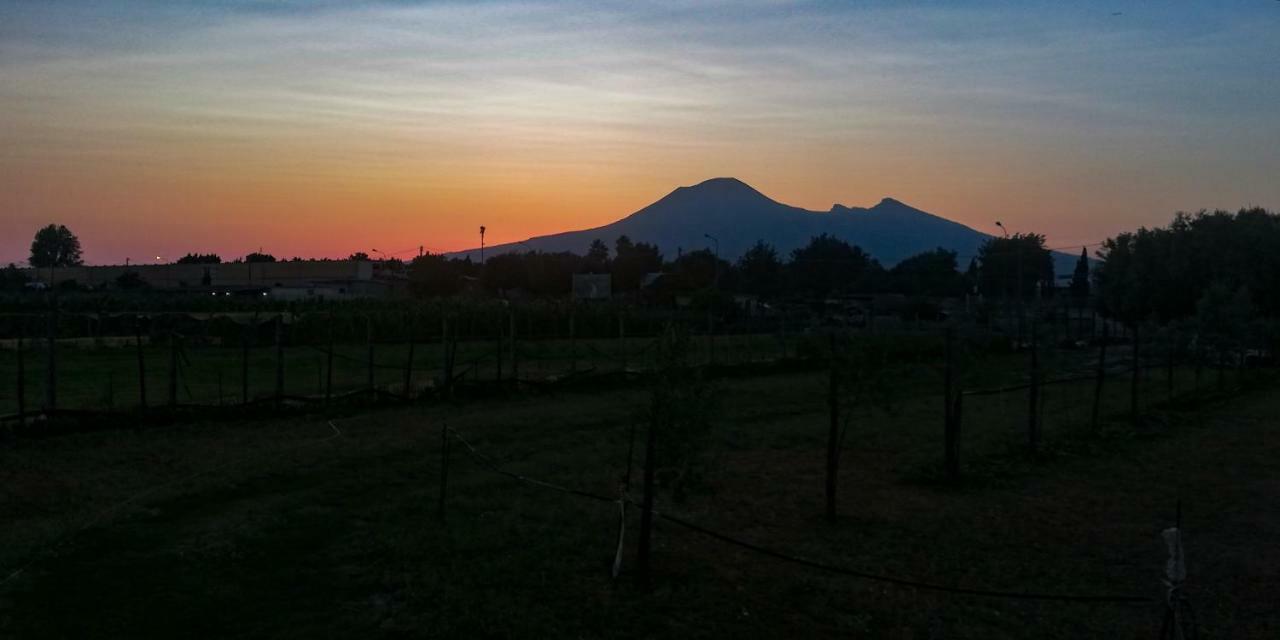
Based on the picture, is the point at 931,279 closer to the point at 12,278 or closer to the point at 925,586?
the point at 12,278

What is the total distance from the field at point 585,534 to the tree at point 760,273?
257ft

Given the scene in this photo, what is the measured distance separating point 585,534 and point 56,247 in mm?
115969

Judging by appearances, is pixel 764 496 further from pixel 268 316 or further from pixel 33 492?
pixel 268 316

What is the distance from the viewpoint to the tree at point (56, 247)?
10656 cm

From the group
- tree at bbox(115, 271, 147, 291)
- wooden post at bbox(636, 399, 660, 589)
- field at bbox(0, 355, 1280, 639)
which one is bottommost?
field at bbox(0, 355, 1280, 639)

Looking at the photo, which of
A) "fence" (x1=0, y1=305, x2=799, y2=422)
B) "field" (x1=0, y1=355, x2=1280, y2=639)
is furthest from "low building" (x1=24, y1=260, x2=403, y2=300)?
"field" (x1=0, y1=355, x2=1280, y2=639)

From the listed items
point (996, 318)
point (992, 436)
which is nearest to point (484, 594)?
point (992, 436)

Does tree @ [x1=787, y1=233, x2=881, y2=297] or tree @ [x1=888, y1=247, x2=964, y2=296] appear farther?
tree @ [x1=787, y1=233, x2=881, y2=297]

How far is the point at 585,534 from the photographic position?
11.4m

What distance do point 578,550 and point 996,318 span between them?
42.2 metres

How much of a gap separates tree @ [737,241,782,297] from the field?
7833 centimetres

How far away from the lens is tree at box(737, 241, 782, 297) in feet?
326

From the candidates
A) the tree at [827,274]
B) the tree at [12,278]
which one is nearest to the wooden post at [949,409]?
the tree at [12,278]

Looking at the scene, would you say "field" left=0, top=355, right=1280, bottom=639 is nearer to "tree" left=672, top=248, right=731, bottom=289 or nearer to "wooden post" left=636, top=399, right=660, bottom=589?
"wooden post" left=636, top=399, right=660, bottom=589
